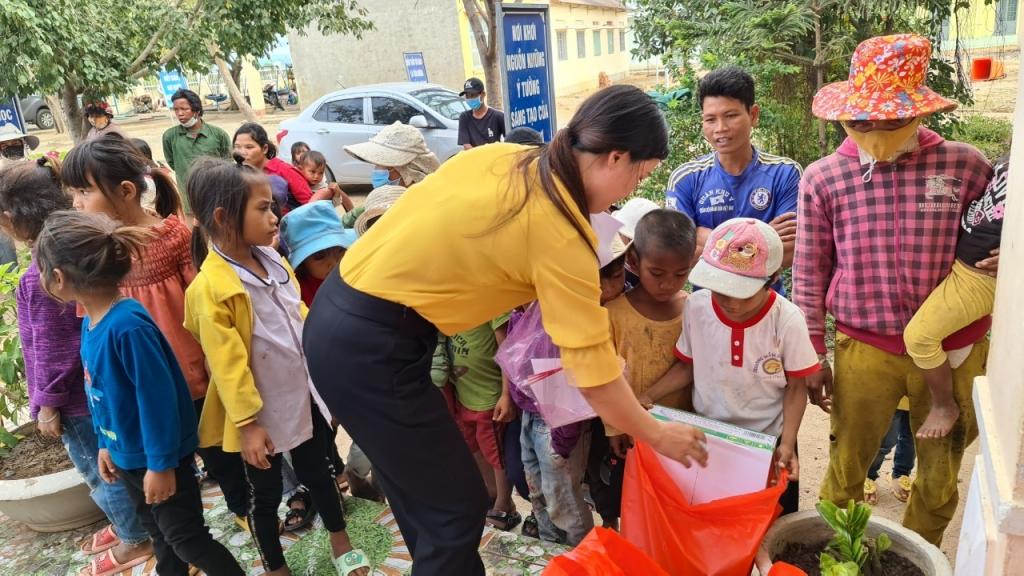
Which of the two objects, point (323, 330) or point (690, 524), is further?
point (690, 524)

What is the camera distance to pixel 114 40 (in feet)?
19.4

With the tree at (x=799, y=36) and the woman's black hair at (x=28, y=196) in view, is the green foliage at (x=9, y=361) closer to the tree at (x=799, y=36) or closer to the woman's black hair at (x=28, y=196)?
the woman's black hair at (x=28, y=196)

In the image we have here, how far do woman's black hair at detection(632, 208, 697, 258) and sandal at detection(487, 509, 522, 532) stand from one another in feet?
4.33

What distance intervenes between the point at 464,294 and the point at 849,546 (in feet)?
3.79

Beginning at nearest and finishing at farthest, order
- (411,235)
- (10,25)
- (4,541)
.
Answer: (411,235) → (4,541) → (10,25)

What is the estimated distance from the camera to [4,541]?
3.01 m

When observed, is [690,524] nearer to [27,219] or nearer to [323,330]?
[323,330]

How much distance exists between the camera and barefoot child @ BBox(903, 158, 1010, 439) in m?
1.77

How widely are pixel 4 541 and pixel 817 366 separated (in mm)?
3381

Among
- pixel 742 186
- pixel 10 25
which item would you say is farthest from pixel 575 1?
pixel 742 186

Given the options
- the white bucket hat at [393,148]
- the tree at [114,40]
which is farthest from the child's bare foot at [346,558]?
the tree at [114,40]

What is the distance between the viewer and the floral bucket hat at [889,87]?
1.84m

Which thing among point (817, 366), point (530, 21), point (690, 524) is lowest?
point (690, 524)

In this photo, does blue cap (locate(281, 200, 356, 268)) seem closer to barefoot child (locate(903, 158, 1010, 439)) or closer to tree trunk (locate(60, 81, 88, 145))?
barefoot child (locate(903, 158, 1010, 439))
